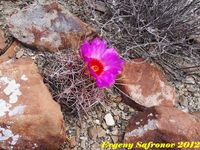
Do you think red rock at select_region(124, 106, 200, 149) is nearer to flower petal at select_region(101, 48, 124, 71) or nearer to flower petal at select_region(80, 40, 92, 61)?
flower petal at select_region(101, 48, 124, 71)

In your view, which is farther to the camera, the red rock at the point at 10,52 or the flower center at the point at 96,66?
the red rock at the point at 10,52

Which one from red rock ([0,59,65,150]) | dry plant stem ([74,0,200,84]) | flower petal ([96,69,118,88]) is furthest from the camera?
dry plant stem ([74,0,200,84])

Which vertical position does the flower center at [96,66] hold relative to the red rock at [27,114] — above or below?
A: above

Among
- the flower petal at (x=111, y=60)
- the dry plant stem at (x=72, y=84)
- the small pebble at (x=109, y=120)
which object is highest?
the flower petal at (x=111, y=60)

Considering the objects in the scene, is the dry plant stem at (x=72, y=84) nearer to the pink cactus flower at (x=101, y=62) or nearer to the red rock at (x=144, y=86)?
the pink cactus flower at (x=101, y=62)

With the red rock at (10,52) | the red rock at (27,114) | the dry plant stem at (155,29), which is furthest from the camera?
the dry plant stem at (155,29)

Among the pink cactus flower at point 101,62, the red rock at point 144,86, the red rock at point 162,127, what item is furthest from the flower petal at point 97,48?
the red rock at point 162,127

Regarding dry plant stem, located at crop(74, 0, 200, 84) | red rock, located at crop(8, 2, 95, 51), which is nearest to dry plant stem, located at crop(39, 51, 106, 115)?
red rock, located at crop(8, 2, 95, 51)

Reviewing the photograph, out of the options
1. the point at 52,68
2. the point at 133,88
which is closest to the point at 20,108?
the point at 52,68
